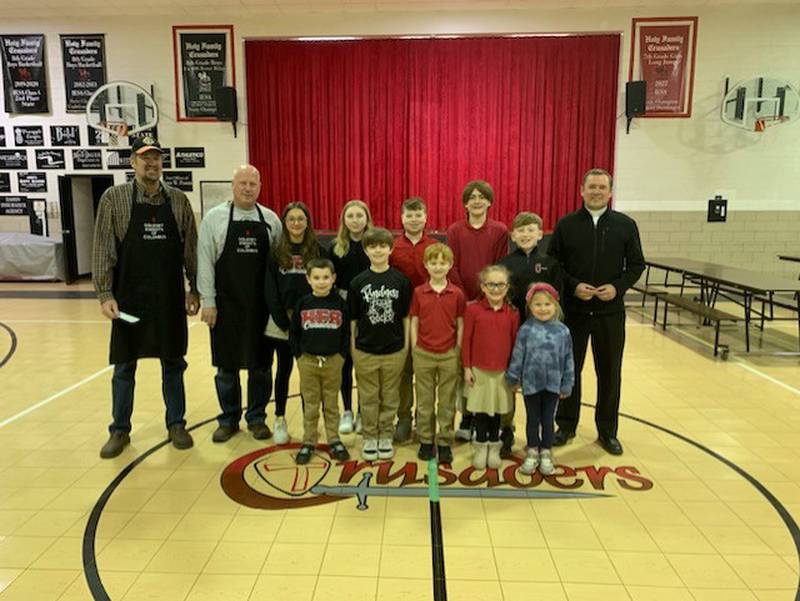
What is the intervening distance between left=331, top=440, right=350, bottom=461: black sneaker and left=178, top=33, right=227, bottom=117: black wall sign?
8.18 metres

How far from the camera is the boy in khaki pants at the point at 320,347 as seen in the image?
333 cm

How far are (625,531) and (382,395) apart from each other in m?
1.48

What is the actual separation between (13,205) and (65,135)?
170 cm

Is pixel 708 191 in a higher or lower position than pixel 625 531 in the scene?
higher

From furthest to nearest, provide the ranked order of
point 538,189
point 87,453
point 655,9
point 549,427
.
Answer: point 538,189 → point 655,9 → point 87,453 → point 549,427

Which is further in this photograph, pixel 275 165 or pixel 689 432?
pixel 275 165

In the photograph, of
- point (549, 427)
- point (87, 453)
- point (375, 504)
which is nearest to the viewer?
point (375, 504)

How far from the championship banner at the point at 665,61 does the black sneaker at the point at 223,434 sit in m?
8.58

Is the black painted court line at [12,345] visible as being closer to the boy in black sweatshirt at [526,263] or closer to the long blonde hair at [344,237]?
the long blonde hair at [344,237]

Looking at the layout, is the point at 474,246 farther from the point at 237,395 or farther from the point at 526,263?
A: the point at 237,395

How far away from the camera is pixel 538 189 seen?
32.8ft

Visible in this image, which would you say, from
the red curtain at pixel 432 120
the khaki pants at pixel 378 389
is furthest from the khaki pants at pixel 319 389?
the red curtain at pixel 432 120

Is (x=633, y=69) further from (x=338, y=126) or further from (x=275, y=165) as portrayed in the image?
(x=275, y=165)

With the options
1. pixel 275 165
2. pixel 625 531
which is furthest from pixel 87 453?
pixel 275 165
